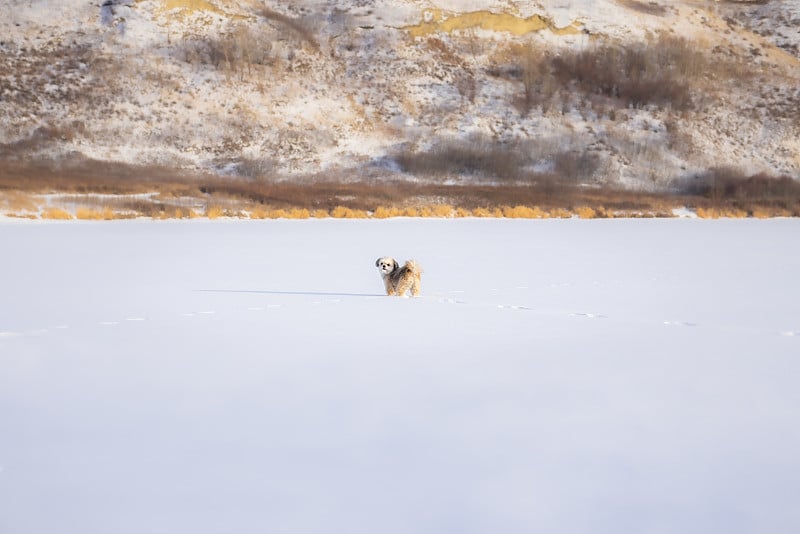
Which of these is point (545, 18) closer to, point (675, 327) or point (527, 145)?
point (527, 145)

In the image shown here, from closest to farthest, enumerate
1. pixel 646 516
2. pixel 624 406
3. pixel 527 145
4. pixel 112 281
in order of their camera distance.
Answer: pixel 646 516 → pixel 624 406 → pixel 112 281 → pixel 527 145

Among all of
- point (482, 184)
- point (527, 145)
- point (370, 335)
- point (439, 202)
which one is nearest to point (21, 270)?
point (370, 335)

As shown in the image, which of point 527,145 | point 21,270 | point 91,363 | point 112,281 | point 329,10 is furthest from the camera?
point 329,10

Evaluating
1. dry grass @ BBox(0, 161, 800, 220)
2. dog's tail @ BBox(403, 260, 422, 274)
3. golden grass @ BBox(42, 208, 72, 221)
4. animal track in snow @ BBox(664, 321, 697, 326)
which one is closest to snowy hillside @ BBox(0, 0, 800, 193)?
dry grass @ BBox(0, 161, 800, 220)

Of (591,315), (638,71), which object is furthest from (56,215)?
(638,71)

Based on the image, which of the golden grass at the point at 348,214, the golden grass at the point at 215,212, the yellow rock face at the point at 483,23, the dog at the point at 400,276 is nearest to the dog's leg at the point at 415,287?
the dog at the point at 400,276

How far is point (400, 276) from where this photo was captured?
11.1 meters

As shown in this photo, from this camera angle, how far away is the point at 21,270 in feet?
47.9

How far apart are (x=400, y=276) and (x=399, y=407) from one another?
Answer: 17.8ft

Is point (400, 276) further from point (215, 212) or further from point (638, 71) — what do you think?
point (638, 71)

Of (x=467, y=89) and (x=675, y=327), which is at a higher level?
(x=467, y=89)

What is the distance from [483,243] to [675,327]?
529 inches

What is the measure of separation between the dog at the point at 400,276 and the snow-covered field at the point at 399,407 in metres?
0.28

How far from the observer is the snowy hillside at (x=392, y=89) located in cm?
6094
